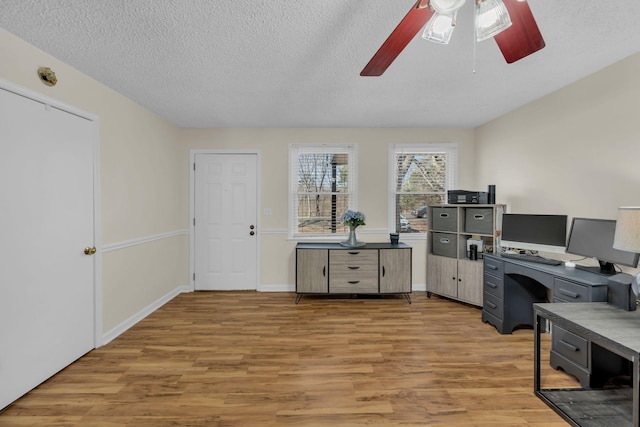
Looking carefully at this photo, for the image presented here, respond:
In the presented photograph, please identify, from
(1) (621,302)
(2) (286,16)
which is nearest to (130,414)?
(2) (286,16)

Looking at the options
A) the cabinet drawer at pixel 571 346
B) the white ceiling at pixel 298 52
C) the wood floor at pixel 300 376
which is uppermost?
the white ceiling at pixel 298 52

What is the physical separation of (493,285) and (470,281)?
49 centimetres

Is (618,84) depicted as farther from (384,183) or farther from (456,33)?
(384,183)

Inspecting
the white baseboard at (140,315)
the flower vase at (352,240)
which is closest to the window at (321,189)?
the flower vase at (352,240)

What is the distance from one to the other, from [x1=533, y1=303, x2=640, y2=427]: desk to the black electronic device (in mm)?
1964

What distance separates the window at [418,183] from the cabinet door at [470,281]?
0.93 meters

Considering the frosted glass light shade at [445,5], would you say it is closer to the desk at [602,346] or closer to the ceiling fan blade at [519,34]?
the ceiling fan blade at [519,34]

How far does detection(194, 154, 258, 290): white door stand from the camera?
14.1 feet

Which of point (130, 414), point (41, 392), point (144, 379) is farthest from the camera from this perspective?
point (144, 379)

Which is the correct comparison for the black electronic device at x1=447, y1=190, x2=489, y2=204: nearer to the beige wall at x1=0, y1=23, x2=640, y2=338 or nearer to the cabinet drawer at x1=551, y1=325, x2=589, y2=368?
the beige wall at x1=0, y1=23, x2=640, y2=338

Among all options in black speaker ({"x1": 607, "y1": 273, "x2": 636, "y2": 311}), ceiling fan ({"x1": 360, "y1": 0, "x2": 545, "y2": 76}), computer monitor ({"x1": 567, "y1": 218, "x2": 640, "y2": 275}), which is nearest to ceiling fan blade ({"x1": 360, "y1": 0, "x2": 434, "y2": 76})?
ceiling fan ({"x1": 360, "y1": 0, "x2": 545, "y2": 76})

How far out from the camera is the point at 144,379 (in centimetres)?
221

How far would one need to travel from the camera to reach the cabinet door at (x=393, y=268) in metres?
3.88

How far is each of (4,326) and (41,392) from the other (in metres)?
0.57
